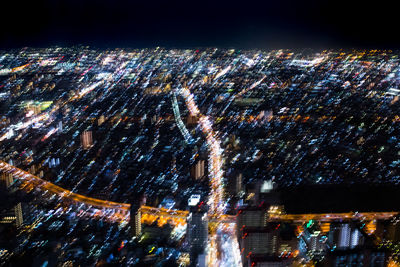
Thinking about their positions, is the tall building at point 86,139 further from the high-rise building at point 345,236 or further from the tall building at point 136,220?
the high-rise building at point 345,236

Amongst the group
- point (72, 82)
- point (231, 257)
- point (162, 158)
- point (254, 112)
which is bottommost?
point (231, 257)

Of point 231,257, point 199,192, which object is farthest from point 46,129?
point 231,257

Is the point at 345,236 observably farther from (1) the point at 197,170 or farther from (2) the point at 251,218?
(1) the point at 197,170

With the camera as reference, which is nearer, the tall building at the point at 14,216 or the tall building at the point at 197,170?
the tall building at the point at 14,216

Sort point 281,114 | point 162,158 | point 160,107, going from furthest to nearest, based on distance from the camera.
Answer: point 160,107 < point 281,114 < point 162,158

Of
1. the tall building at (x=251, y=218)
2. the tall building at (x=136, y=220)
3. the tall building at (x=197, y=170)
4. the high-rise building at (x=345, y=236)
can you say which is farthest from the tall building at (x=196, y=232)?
the high-rise building at (x=345, y=236)

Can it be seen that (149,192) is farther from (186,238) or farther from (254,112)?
(254,112)
